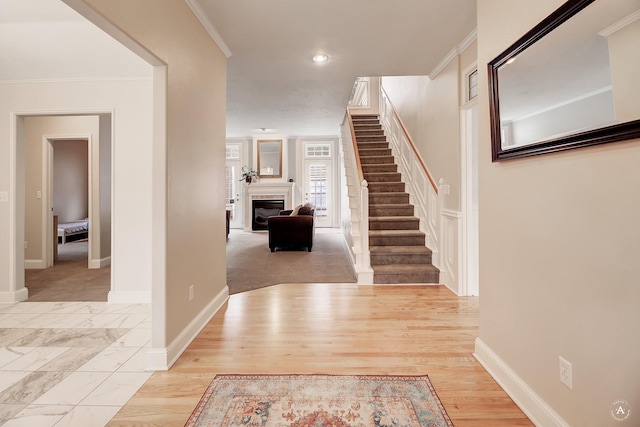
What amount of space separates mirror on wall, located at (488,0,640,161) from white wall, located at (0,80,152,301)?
334 centimetres

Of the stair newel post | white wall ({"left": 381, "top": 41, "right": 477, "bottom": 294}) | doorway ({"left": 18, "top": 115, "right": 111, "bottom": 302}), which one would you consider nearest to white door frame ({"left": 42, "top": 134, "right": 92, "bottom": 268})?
doorway ({"left": 18, "top": 115, "right": 111, "bottom": 302})

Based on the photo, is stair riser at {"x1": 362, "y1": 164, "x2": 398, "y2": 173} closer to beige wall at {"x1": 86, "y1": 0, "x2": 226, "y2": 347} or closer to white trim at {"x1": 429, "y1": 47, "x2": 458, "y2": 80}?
white trim at {"x1": 429, "y1": 47, "x2": 458, "y2": 80}

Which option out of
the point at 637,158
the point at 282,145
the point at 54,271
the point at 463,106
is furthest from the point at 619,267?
the point at 282,145

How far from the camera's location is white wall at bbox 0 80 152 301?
3182 mm

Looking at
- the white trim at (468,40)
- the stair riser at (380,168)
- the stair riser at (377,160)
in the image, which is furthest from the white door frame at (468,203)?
the stair riser at (377,160)

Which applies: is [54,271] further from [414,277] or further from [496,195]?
[496,195]

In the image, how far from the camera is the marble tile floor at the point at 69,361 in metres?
1.52

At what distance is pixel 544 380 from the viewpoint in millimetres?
1390

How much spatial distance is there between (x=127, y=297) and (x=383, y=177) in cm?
413

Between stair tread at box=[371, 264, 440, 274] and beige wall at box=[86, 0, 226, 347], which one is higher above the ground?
beige wall at box=[86, 0, 226, 347]

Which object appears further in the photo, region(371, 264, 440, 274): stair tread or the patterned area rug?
region(371, 264, 440, 274): stair tread

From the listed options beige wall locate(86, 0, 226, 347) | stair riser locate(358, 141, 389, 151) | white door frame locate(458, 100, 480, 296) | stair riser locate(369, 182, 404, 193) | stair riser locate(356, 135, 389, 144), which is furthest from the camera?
stair riser locate(356, 135, 389, 144)

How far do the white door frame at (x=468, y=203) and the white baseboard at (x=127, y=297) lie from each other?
11.5ft

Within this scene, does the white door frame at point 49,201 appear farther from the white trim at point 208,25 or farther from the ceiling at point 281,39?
the white trim at point 208,25
